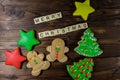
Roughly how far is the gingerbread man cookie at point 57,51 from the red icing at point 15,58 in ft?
0.60

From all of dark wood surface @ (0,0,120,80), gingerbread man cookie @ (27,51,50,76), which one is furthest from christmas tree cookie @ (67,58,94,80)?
gingerbread man cookie @ (27,51,50,76)

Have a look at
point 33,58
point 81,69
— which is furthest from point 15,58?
point 81,69

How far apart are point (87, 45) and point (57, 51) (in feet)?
0.70

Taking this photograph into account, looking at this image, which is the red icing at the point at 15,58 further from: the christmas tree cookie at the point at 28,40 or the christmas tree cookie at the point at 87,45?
the christmas tree cookie at the point at 87,45

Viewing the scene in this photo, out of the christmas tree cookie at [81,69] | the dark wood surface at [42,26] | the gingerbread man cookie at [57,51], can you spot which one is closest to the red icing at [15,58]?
the dark wood surface at [42,26]

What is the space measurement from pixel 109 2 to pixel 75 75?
573mm

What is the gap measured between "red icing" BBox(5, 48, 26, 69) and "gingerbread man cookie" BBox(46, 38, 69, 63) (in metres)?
0.18

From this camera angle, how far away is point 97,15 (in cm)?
160

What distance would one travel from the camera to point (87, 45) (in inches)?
61.9

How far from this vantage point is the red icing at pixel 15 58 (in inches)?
60.1

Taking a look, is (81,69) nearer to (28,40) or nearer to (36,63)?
(36,63)

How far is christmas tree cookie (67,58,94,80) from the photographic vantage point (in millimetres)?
1560

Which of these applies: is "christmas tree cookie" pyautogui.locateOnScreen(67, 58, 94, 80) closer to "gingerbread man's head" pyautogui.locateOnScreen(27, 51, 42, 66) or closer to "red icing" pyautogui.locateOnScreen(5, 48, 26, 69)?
"gingerbread man's head" pyautogui.locateOnScreen(27, 51, 42, 66)

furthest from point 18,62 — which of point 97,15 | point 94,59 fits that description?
point 97,15
